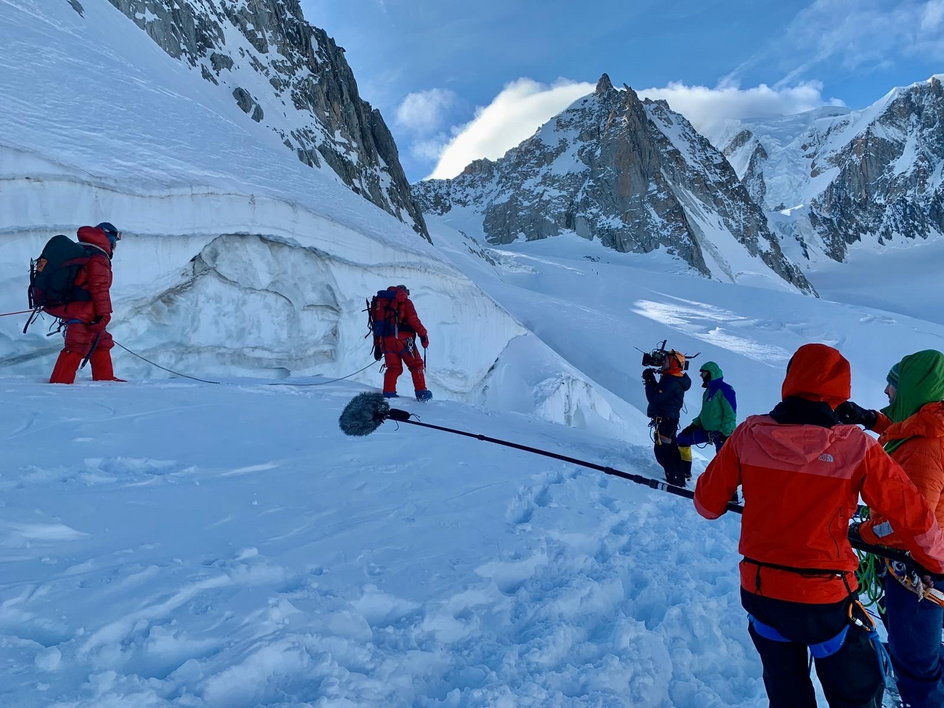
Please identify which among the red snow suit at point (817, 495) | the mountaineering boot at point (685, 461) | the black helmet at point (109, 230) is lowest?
the mountaineering boot at point (685, 461)

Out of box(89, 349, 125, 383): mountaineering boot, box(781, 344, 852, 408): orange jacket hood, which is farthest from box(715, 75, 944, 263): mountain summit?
box(781, 344, 852, 408): orange jacket hood

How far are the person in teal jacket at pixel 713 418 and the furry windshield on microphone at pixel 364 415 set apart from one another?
303 cm

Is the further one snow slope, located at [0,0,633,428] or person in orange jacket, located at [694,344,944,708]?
snow slope, located at [0,0,633,428]

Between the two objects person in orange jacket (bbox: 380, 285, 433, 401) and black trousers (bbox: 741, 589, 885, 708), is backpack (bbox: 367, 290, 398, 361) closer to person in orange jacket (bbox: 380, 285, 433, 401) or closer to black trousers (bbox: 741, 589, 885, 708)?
person in orange jacket (bbox: 380, 285, 433, 401)

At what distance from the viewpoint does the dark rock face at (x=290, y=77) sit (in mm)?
33312

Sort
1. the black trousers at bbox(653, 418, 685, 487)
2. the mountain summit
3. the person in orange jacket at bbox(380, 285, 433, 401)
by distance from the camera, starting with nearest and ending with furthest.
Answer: the black trousers at bbox(653, 418, 685, 487) < the person in orange jacket at bbox(380, 285, 433, 401) < the mountain summit

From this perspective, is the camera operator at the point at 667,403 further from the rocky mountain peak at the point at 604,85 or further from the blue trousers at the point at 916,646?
the rocky mountain peak at the point at 604,85

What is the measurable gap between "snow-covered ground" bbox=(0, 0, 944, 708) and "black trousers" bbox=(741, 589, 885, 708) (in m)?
0.59

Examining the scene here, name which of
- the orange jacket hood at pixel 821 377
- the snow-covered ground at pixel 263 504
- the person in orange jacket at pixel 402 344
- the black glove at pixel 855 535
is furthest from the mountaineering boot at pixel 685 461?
the orange jacket hood at pixel 821 377

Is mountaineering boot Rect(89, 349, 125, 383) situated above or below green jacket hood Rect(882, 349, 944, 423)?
below

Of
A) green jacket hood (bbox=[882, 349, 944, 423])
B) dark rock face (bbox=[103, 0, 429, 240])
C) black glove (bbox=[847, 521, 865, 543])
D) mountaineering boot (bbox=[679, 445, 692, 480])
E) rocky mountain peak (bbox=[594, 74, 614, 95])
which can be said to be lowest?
mountaineering boot (bbox=[679, 445, 692, 480])

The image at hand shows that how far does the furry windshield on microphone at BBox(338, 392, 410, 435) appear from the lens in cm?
451

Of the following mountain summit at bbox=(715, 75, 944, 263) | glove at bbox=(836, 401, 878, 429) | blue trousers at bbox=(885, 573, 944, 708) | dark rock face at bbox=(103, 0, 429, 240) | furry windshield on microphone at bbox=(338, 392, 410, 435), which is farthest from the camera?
mountain summit at bbox=(715, 75, 944, 263)

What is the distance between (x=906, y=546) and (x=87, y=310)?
632 centimetres
